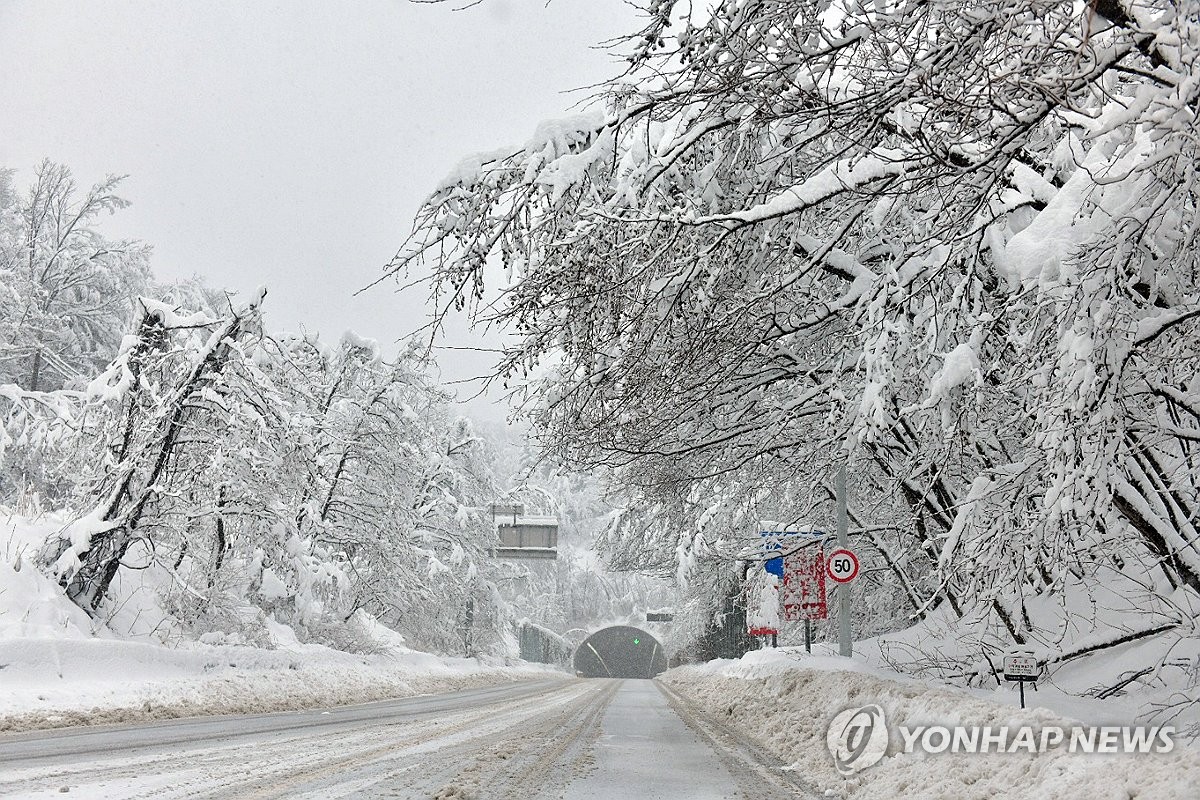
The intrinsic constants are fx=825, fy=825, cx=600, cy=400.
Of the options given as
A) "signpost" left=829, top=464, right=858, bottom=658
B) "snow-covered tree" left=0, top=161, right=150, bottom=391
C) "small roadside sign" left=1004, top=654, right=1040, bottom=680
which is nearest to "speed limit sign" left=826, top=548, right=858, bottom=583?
"signpost" left=829, top=464, right=858, bottom=658

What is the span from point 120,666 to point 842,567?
35.7 ft

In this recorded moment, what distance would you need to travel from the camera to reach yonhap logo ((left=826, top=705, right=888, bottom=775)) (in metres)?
6.37

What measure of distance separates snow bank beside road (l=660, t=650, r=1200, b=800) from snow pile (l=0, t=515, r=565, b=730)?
769 centimetres

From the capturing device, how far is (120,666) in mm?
12008

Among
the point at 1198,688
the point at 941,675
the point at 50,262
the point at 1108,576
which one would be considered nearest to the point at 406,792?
the point at 1198,688

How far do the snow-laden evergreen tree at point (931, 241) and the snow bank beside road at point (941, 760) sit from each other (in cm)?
92

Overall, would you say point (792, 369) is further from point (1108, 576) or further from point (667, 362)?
point (1108, 576)

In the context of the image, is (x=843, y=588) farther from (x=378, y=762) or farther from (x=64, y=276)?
(x=64, y=276)

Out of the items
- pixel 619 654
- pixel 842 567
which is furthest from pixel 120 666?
pixel 619 654

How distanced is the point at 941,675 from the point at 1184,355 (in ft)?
21.9

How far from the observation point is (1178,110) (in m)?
3.17

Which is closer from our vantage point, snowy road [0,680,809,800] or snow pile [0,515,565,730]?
snowy road [0,680,809,800]

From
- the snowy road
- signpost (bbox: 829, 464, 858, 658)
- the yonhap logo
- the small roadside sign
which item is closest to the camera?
the snowy road

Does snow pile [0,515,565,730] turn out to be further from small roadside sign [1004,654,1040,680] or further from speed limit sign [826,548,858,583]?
speed limit sign [826,548,858,583]
